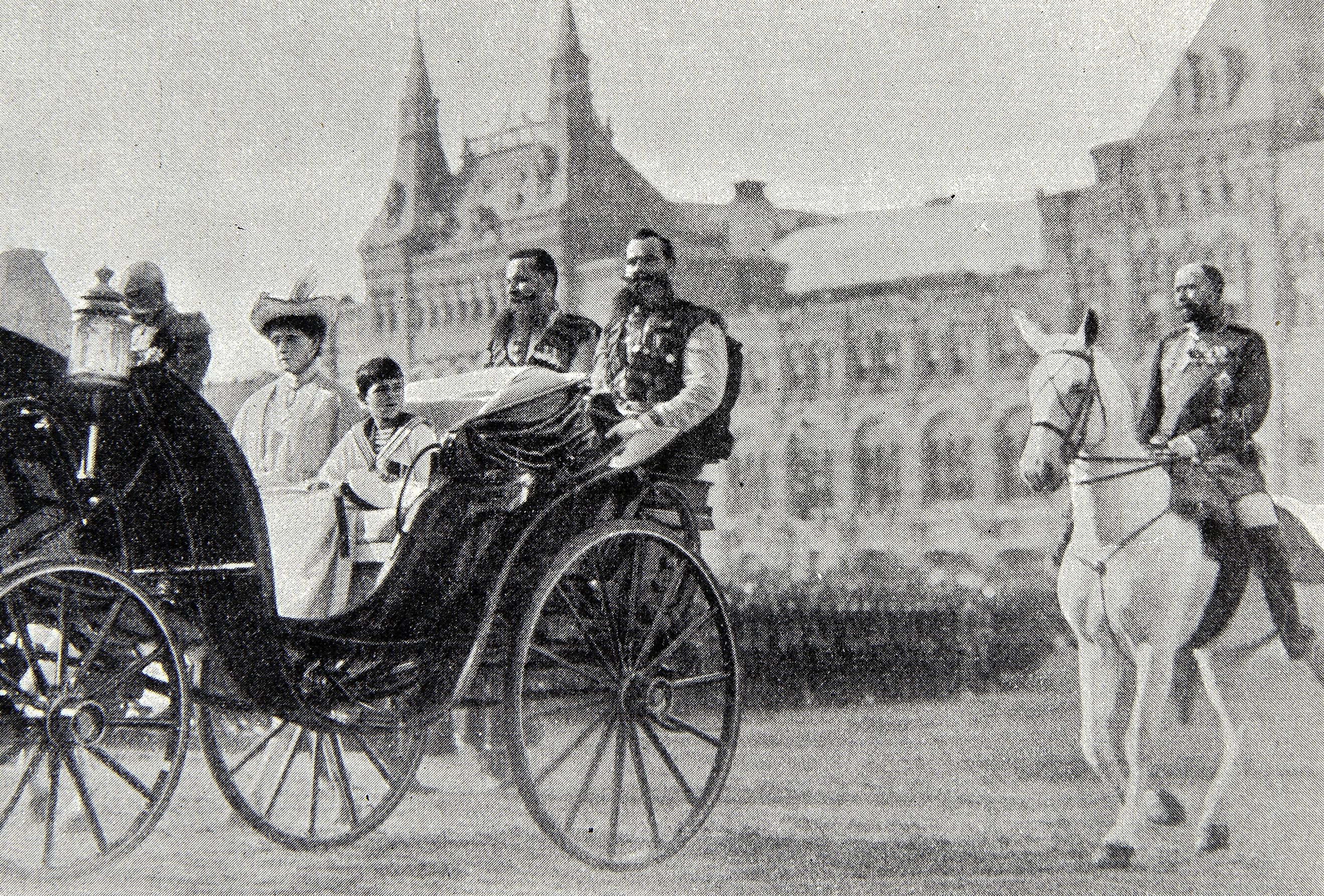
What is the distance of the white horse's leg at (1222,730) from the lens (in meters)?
3.65

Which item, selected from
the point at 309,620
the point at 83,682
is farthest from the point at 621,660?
the point at 83,682

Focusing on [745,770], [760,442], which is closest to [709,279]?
[760,442]

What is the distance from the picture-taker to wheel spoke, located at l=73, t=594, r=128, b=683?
2.70 metres

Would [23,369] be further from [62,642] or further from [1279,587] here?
[1279,587]

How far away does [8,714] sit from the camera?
2703 mm

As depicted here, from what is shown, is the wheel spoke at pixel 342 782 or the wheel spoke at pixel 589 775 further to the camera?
the wheel spoke at pixel 342 782

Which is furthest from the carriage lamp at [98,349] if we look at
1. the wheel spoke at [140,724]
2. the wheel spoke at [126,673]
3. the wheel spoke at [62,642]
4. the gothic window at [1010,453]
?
the gothic window at [1010,453]

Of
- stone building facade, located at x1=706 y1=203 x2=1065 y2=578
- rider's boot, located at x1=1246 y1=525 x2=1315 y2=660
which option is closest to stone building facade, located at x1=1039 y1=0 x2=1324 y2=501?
rider's boot, located at x1=1246 y1=525 x2=1315 y2=660

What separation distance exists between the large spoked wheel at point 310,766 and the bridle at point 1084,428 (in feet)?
7.37

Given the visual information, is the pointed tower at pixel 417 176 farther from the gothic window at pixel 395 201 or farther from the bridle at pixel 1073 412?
the bridle at pixel 1073 412

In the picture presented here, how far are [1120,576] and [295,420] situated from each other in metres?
3.11

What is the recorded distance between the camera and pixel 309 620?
3068 mm

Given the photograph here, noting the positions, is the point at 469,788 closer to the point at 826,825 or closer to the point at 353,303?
the point at 826,825

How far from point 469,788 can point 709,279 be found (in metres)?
11.4
